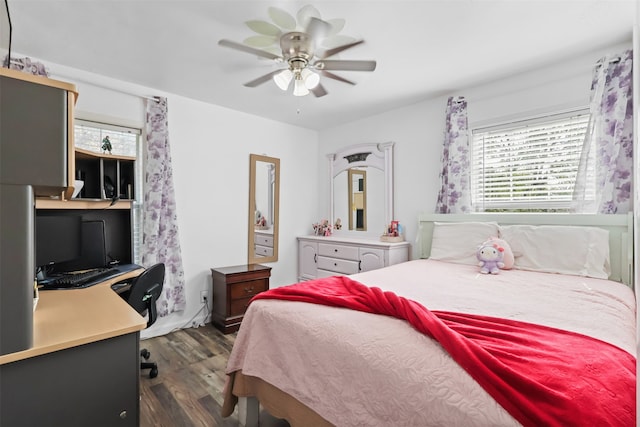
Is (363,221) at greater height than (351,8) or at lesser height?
lesser

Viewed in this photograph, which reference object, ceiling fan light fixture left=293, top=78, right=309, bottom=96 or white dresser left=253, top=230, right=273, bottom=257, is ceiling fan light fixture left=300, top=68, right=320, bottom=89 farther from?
white dresser left=253, top=230, right=273, bottom=257

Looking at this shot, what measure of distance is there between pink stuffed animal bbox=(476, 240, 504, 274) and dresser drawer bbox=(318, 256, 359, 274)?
143cm

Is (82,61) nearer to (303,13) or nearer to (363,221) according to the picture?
(303,13)

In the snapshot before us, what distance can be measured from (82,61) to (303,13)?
2.00 metres

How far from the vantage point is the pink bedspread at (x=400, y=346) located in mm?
945

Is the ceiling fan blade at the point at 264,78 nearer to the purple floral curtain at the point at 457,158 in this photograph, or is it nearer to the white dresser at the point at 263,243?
the purple floral curtain at the point at 457,158

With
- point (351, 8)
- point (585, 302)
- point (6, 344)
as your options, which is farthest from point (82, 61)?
point (585, 302)

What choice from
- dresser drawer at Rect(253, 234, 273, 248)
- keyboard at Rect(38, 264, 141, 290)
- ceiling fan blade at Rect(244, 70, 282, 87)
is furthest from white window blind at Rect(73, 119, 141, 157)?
dresser drawer at Rect(253, 234, 273, 248)

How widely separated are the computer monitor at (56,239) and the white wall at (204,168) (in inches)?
41.1

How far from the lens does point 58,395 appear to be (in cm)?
101

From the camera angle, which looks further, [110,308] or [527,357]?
[110,308]

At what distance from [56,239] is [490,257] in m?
3.13

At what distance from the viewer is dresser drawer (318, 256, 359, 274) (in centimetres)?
357

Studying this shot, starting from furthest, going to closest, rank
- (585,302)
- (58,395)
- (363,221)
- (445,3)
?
1. (363,221)
2. (445,3)
3. (585,302)
4. (58,395)
